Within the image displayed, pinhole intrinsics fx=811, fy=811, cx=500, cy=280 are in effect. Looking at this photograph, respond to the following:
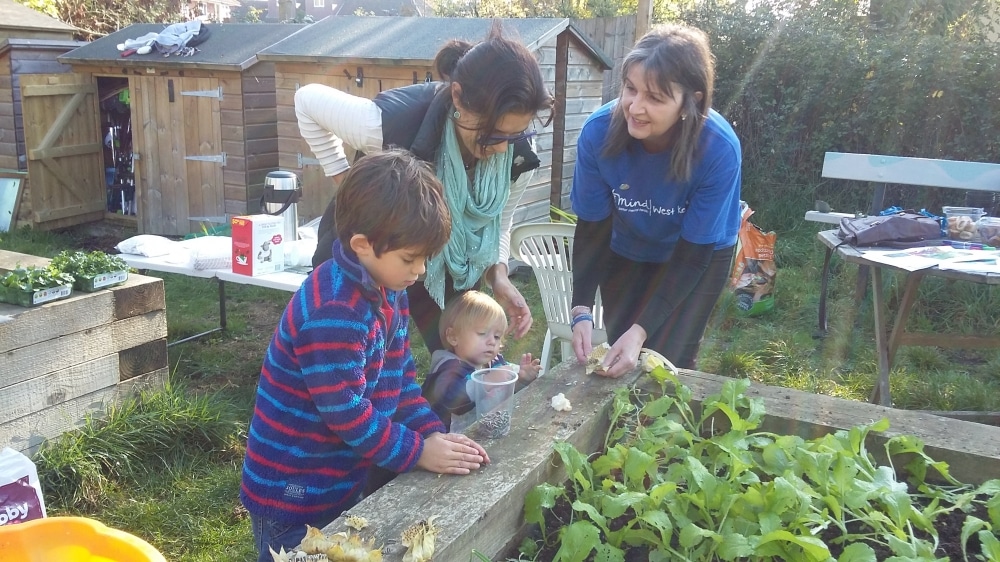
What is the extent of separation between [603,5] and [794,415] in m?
12.5

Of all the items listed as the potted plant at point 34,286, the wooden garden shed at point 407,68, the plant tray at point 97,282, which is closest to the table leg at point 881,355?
the wooden garden shed at point 407,68

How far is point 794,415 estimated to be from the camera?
184 centimetres

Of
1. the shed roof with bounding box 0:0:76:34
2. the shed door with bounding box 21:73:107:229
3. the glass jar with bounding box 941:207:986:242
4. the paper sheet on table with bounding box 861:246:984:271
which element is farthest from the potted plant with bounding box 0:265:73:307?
the shed roof with bounding box 0:0:76:34

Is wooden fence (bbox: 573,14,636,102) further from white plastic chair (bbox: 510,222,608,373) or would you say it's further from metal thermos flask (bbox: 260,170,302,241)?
white plastic chair (bbox: 510,222,608,373)

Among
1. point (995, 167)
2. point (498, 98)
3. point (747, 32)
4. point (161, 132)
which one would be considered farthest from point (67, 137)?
point (995, 167)

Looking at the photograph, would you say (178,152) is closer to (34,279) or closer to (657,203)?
(34,279)

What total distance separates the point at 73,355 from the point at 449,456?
2.29 metres

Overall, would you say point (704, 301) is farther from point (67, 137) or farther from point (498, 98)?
point (67, 137)

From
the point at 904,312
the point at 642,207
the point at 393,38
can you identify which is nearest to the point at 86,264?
the point at 642,207

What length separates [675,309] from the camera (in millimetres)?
2549

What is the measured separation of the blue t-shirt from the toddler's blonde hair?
42cm

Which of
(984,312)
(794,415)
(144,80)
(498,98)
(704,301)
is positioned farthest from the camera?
(144,80)

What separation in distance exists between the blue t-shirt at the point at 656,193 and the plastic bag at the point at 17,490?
1.85 m

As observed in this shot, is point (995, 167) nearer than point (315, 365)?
No
